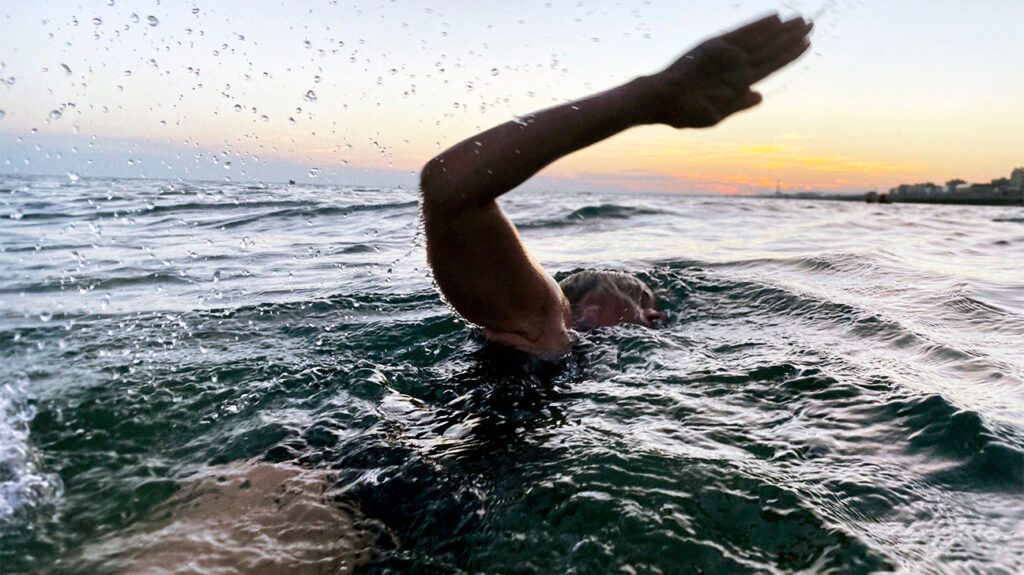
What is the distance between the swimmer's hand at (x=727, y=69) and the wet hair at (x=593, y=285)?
1.99 m

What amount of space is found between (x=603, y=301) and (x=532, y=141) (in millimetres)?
2007

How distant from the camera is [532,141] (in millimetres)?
2391

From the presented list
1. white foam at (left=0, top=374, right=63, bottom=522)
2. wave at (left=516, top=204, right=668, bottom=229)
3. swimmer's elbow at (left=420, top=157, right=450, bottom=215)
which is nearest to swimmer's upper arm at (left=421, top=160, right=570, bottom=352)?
swimmer's elbow at (left=420, top=157, right=450, bottom=215)

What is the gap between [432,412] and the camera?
3096 millimetres

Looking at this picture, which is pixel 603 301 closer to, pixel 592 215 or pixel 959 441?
pixel 959 441

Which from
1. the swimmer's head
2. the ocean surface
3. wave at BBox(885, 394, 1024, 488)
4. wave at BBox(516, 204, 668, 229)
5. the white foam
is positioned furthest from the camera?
wave at BBox(516, 204, 668, 229)

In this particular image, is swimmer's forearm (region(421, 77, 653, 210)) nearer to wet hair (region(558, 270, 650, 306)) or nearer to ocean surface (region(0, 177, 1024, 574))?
ocean surface (region(0, 177, 1024, 574))

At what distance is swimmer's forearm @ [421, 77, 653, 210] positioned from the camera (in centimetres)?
239

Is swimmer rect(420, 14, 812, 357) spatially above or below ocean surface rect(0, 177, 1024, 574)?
above

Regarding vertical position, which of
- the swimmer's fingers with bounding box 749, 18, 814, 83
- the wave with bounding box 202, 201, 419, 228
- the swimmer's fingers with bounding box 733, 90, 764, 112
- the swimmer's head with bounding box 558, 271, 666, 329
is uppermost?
the swimmer's fingers with bounding box 749, 18, 814, 83

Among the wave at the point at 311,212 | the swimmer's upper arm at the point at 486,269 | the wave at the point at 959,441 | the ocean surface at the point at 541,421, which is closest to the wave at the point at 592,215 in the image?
the wave at the point at 311,212

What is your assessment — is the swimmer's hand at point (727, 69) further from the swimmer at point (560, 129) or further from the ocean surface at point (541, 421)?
the ocean surface at point (541, 421)

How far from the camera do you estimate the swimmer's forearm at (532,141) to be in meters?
2.39

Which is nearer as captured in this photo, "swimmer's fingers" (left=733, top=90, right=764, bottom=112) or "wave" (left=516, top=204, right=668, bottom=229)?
"swimmer's fingers" (left=733, top=90, right=764, bottom=112)
